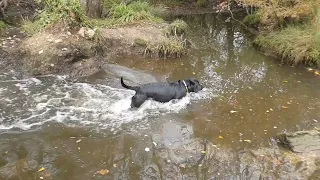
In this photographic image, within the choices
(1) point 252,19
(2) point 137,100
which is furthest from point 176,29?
(2) point 137,100

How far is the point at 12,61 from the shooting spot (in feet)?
28.7

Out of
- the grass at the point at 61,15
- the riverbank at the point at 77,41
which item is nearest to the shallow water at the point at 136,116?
the riverbank at the point at 77,41

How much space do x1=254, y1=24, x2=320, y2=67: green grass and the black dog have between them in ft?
12.3

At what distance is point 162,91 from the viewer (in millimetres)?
7035

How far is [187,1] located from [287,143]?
13.1 m

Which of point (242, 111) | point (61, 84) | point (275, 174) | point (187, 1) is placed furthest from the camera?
point (187, 1)

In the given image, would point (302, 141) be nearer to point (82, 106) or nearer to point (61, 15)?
point (82, 106)

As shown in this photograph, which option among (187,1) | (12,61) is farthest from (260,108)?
(187,1)

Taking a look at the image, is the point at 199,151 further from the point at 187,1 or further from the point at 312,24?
the point at 187,1

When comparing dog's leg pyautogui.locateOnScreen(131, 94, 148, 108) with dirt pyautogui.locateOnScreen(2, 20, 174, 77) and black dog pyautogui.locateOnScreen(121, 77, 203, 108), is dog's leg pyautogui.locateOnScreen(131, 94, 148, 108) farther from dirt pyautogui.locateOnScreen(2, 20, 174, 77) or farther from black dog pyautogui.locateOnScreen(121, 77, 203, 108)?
dirt pyautogui.locateOnScreen(2, 20, 174, 77)

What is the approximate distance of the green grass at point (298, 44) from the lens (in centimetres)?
950

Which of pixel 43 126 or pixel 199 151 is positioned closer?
pixel 199 151

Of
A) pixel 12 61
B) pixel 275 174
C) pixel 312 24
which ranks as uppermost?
pixel 312 24

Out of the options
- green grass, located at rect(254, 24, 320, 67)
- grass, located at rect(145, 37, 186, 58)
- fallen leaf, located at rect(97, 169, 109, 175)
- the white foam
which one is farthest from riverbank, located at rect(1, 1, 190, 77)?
fallen leaf, located at rect(97, 169, 109, 175)
